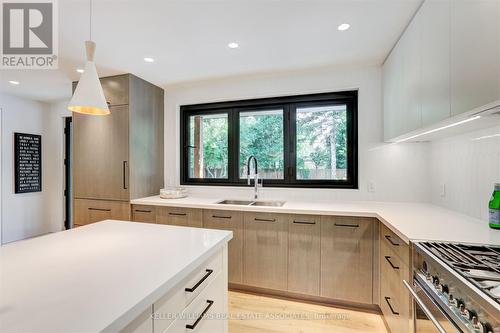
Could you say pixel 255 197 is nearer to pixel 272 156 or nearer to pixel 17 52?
pixel 272 156

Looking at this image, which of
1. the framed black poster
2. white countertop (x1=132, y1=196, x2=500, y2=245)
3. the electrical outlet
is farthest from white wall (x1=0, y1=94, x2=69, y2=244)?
the electrical outlet

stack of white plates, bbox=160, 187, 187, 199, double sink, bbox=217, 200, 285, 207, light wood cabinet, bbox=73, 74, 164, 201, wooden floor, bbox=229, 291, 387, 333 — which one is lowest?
wooden floor, bbox=229, 291, 387, 333

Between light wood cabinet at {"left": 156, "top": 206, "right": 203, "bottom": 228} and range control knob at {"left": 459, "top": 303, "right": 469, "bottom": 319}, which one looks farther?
light wood cabinet at {"left": 156, "top": 206, "right": 203, "bottom": 228}

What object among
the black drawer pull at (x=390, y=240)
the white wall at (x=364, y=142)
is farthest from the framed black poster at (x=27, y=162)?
the black drawer pull at (x=390, y=240)

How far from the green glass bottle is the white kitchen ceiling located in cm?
137

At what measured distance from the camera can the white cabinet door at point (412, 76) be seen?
1.66 metres

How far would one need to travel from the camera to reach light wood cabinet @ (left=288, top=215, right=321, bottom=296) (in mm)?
2203

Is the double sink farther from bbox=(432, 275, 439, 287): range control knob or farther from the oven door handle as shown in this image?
bbox=(432, 275, 439, 287): range control knob

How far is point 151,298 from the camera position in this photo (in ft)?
2.43

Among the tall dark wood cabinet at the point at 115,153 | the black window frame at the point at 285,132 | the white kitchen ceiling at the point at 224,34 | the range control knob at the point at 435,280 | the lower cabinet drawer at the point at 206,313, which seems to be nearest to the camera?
the lower cabinet drawer at the point at 206,313

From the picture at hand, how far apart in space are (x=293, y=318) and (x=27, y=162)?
4864mm

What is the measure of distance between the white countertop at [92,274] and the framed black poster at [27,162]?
375 cm

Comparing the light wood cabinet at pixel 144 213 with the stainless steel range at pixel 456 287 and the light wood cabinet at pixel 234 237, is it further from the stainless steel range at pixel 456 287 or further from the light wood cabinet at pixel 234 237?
the stainless steel range at pixel 456 287

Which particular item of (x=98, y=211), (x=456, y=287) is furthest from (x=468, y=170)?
(x=98, y=211)
